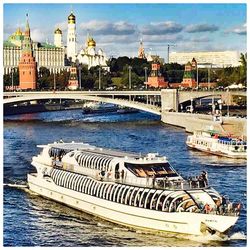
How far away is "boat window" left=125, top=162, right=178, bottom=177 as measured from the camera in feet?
16.9

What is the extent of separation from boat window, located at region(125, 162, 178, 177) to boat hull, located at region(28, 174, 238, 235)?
0.26m

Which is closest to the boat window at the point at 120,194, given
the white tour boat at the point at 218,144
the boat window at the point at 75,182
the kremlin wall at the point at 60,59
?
the boat window at the point at 75,182

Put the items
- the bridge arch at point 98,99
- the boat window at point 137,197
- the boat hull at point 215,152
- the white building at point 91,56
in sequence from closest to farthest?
the boat window at point 137,197 < the boat hull at point 215,152 < the bridge arch at point 98,99 < the white building at point 91,56

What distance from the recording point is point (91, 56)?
25.1 metres

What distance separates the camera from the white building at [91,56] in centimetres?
2492

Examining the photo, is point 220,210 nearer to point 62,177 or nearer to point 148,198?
point 148,198

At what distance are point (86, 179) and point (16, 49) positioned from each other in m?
15.2

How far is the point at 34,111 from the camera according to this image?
1644 centimetres

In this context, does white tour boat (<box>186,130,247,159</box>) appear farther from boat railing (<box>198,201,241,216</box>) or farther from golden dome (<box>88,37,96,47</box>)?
golden dome (<box>88,37,96,47</box>)

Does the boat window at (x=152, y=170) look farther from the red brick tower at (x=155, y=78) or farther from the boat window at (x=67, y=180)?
the red brick tower at (x=155, y=78)

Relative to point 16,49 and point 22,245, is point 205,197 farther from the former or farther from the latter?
point 16,49

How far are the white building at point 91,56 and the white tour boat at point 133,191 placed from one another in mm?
18591

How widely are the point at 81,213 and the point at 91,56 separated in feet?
65.1

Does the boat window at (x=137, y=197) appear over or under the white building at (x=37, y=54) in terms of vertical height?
under
